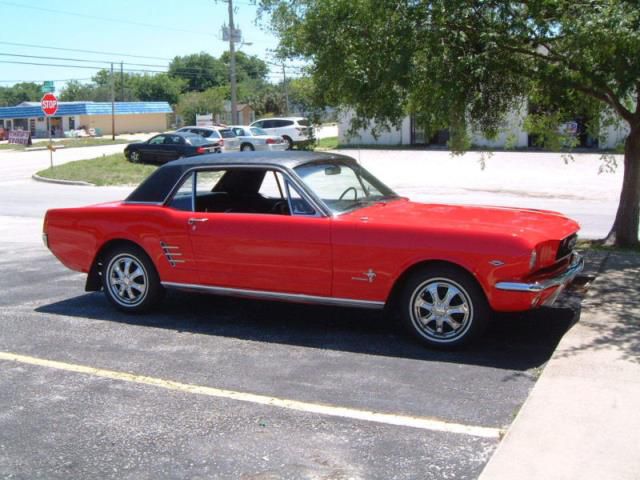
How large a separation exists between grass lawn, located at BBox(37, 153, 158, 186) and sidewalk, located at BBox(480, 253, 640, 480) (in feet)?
70.1

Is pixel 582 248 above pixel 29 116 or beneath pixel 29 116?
beneath

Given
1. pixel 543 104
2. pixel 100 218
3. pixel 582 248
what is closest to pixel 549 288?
pixel 100 218

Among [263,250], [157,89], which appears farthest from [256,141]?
[157,89]

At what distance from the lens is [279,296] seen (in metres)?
6.45

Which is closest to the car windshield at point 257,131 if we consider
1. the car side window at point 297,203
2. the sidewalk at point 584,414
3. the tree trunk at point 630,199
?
the tree trunk at point 630,199

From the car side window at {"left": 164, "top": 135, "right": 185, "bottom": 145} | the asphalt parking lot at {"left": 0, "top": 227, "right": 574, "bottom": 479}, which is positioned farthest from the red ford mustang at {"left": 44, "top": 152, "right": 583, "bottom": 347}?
the car side window at {"left": 164, "top": 135, "right": 185, "bottom": 145}

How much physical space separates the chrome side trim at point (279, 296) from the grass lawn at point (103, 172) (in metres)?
19.3

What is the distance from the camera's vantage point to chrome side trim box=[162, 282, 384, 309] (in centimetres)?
614

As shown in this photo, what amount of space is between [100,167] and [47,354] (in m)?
25.1

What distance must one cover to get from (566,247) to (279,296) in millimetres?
2373

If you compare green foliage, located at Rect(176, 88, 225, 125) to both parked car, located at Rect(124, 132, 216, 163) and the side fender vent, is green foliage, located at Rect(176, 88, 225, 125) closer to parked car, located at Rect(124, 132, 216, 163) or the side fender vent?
parked car, located at Rect(124, 132, 216, 163)

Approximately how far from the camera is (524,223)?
6.11 meters

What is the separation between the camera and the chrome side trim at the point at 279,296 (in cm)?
614

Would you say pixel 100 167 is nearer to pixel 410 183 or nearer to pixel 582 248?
pixel 410 183
